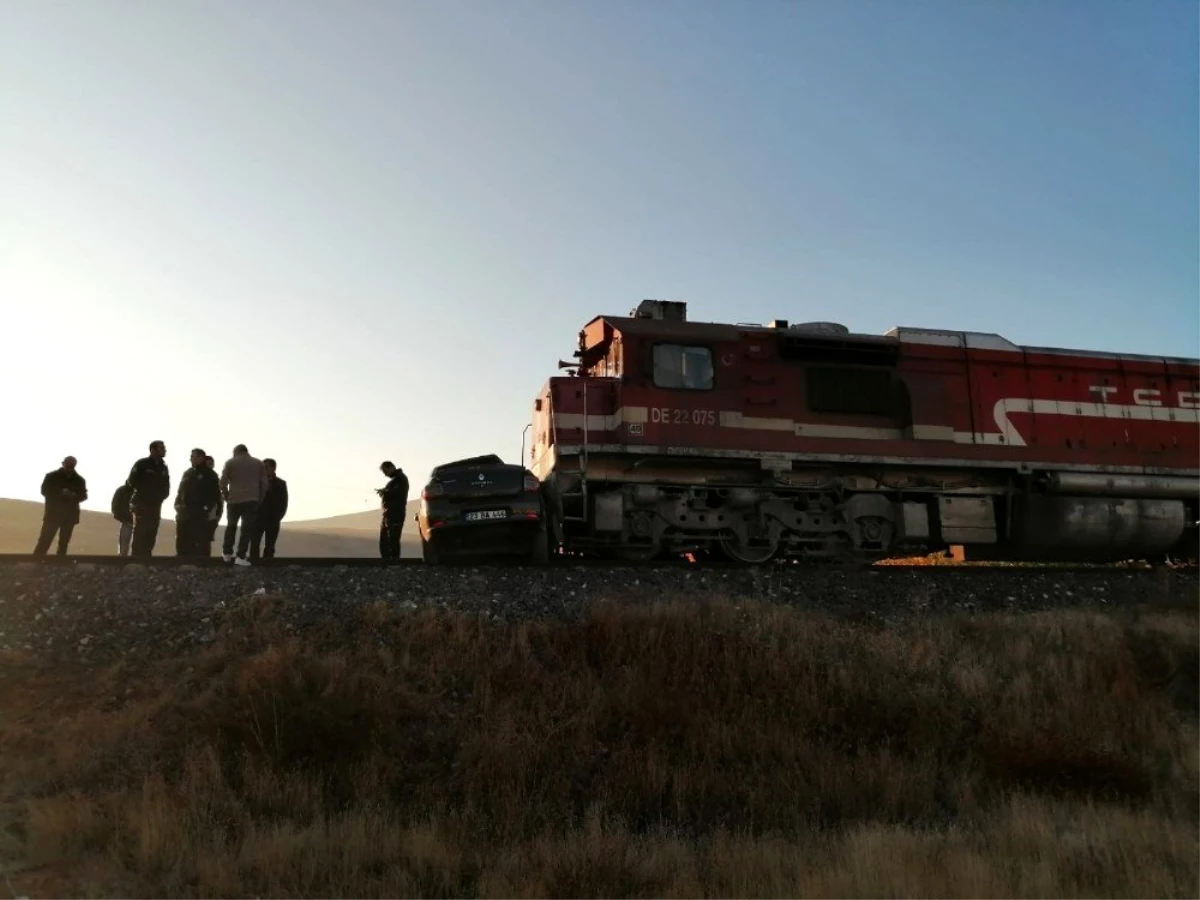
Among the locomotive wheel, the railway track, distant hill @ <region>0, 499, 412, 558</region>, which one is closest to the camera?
the railway track

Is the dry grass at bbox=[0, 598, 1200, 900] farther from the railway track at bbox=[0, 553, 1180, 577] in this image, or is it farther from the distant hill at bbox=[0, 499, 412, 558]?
the distant hill at bbox=[0, 499, 412, 558]

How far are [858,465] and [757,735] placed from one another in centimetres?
718

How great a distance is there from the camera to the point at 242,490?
12.2m

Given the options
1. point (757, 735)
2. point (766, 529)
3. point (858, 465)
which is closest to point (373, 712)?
point (757, 735)

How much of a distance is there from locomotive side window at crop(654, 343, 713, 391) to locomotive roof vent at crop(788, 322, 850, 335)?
175 cm

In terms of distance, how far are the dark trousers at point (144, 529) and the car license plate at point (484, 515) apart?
4.32 m

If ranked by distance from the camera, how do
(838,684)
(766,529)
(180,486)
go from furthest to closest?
1. (766,529)
2. (180,486)
3. (838,684)

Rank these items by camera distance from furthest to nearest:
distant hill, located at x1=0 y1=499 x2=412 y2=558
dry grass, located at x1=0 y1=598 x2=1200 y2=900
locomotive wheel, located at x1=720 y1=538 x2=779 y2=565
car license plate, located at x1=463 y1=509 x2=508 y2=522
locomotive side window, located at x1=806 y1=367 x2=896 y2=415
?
distant hill, located at x1=0 y1=499 x2=412 y2=558, locomotive side window, located at x1=806 y1=367 x2=896 y2=415, locomotive wheel, located at x1=720 y1=538 x2=779 y2=565, car license plate, located at x1=463 y1=509 x2=508 y2=522, dry grass, located at x1=0 y1=598 x2=1200 y2=900

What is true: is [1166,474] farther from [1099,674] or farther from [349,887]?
[349,887]

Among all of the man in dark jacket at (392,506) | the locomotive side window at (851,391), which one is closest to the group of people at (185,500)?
the man in dark jacket at (392,506)

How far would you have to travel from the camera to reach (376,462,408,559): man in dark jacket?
13579 millimetres

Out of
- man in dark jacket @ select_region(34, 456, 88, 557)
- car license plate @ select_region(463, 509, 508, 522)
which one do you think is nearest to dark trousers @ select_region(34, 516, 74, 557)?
man in dark jacket @ select_region(34, 456, 88, 557)

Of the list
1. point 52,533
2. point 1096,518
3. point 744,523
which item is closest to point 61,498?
point 52,533

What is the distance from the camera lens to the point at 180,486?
492 inches
